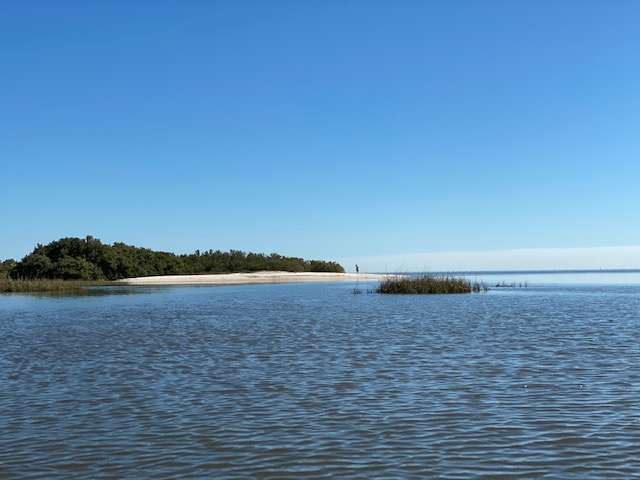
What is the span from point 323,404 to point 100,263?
233 feet

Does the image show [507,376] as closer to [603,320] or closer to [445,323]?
[445,323]

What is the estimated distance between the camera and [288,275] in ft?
283

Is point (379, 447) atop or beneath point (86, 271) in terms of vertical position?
beneath

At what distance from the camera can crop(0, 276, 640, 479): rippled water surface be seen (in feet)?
23.4

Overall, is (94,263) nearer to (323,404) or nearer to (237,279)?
(237,279)

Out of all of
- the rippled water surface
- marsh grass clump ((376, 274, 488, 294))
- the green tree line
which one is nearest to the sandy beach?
the green tree line

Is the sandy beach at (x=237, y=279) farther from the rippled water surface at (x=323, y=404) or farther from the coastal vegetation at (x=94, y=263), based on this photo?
the rippled water surface at (x=323, y=404)

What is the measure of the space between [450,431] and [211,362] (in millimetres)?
7324

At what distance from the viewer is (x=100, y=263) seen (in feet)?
249

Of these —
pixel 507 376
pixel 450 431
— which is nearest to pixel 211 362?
pixel 507 376

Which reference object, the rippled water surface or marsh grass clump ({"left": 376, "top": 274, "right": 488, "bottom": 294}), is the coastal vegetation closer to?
marsh grass clump ({"left": 376, "top": 274, "right": 488, "bottom": 294})

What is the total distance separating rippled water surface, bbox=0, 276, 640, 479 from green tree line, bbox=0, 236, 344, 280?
2121 inches

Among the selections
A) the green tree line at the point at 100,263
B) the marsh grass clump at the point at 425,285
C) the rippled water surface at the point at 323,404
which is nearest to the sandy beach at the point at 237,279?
the green tree line at the point at 100,263

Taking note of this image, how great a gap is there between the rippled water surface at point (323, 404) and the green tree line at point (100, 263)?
53.9 m
